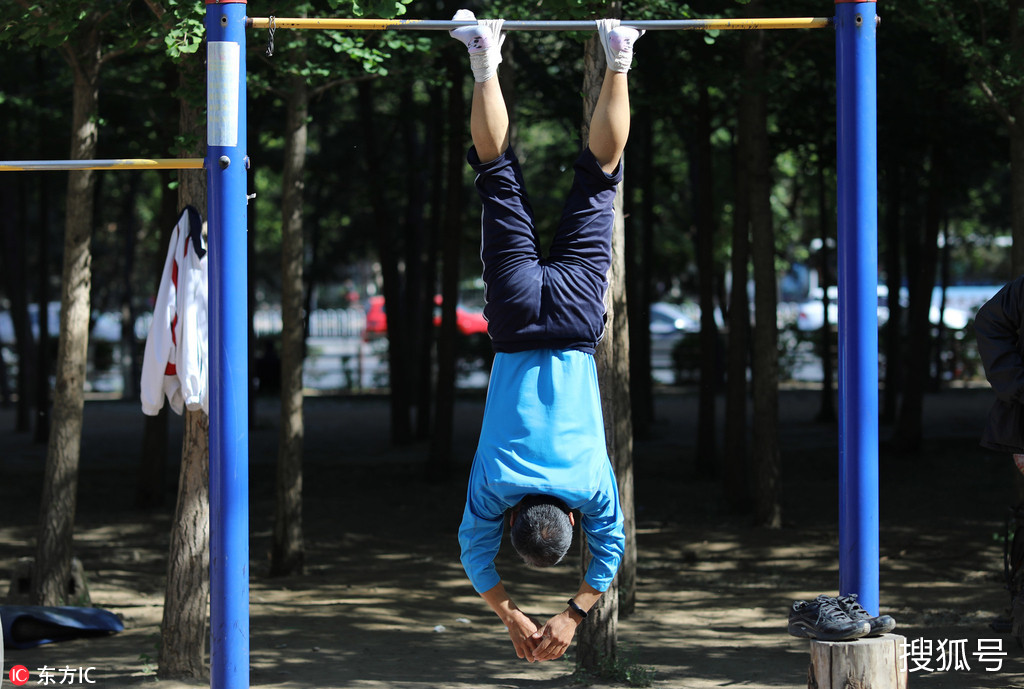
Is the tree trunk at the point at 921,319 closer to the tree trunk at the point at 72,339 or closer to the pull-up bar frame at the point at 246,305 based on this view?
the tree trunk at the point at 72,339

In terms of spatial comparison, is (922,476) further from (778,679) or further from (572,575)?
(778,679)

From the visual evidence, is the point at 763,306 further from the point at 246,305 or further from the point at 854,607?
the point at 246,305

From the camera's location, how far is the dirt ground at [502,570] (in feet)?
21.8

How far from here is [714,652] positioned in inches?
273

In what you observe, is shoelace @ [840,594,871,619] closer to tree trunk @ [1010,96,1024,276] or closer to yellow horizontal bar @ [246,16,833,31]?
yellow horizontal bar @ [246,16,833,31]

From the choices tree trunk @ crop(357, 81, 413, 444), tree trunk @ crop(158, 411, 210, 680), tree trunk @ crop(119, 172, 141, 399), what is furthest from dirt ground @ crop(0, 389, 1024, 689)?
tree trunk @ crop(119, 172, 141, 399)

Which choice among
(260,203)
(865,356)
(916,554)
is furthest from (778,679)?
(260,203)

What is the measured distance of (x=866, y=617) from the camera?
395cm

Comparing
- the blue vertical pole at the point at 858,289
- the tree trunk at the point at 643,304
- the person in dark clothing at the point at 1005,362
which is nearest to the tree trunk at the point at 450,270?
the tree trunk at the point at 643,304

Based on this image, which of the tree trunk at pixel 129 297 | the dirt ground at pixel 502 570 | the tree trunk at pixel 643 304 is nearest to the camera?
the dirt ground at pixel 502 570

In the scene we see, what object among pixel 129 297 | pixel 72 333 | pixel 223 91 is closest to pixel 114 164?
pixel 223 91

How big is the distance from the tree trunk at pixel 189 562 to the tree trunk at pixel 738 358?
20.0 feet

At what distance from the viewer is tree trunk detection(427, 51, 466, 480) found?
39.0ft

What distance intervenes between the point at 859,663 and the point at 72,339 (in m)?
5.65
